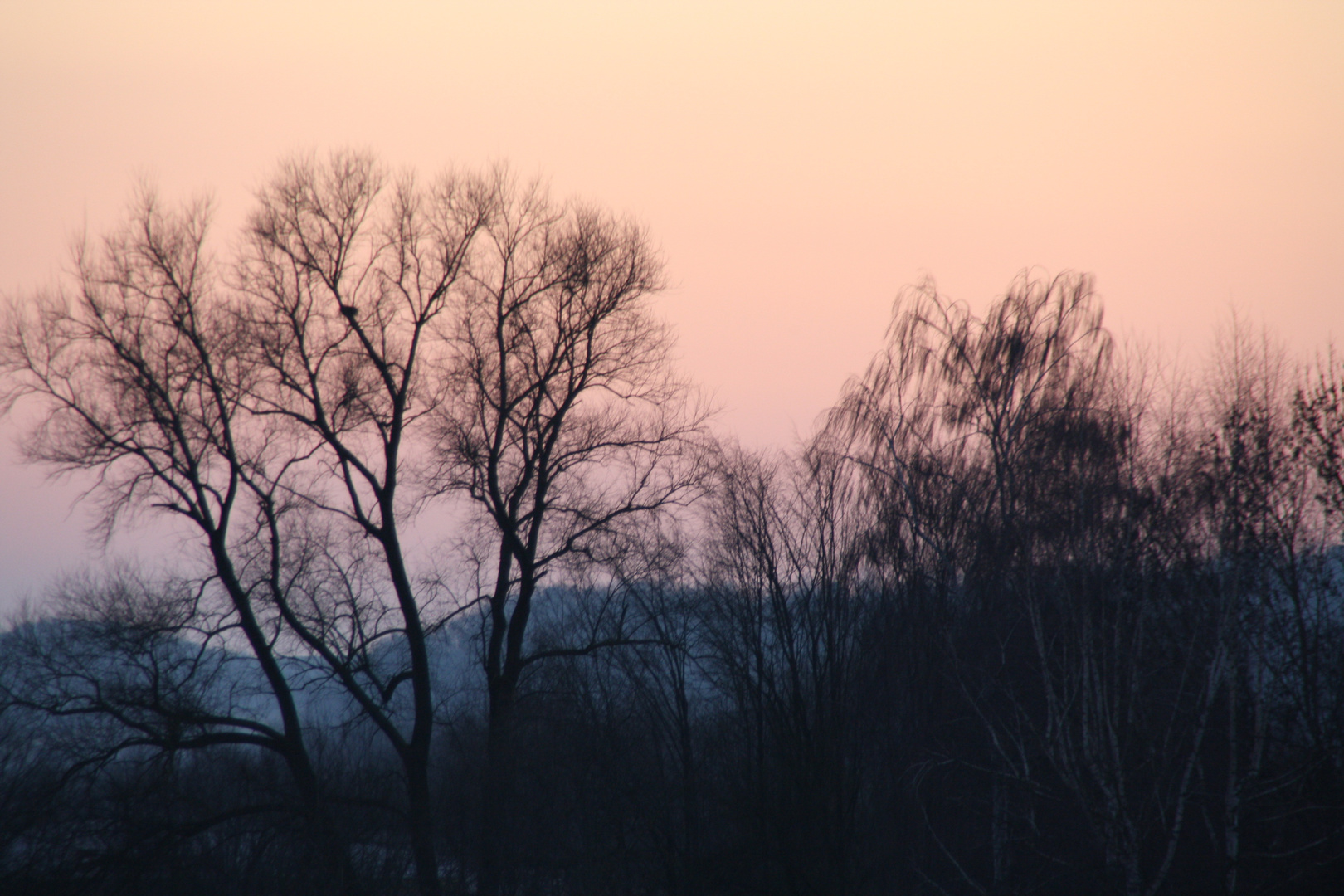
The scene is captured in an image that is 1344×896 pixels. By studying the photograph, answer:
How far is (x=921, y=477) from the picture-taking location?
725 inches

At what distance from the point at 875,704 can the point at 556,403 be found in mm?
7040

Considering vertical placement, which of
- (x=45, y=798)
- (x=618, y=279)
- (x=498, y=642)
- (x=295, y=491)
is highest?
(x=618, y=279)

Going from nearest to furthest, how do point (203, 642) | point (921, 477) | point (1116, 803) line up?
point (1116, 803)
point (203, 642)
point (921, 477)

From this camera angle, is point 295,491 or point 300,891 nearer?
point 300,891

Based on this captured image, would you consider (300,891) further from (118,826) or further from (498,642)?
(498,642)

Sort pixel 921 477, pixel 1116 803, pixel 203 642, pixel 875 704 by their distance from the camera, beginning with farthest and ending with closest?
pixel 921 477
pixel 875 704
pixel 203 642
pixel 1116 803

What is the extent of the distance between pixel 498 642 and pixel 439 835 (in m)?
3.25

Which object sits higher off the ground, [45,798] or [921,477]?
[921,477]

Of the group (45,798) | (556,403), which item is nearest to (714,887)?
(556,403)

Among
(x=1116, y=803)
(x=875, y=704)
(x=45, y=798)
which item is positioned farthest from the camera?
(x=875, y=704)

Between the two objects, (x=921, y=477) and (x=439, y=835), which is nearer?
(x=439, y=835)

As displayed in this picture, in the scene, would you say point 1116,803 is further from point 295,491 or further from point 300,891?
point 295,491

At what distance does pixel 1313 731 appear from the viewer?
12.8 metres

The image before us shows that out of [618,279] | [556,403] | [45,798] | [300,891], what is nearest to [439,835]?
[300,891]
